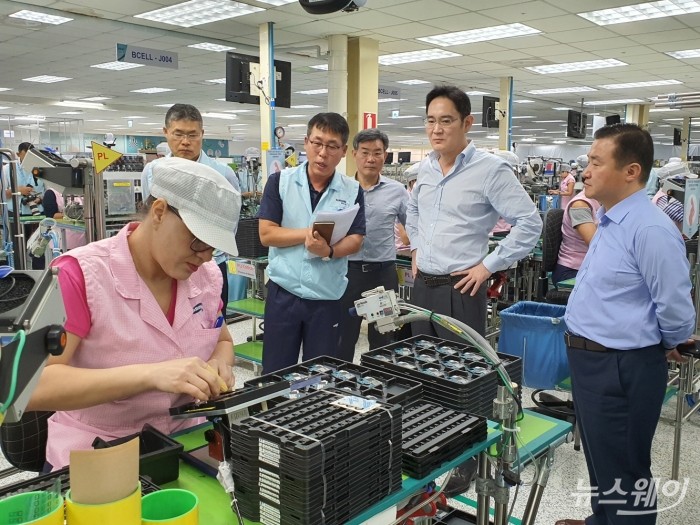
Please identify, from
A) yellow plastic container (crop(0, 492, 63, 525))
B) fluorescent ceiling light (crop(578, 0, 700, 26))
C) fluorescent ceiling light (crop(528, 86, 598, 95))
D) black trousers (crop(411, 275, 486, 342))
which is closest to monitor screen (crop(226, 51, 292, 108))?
fluorescent ceiling light (crop(578, 0, 700, 26))

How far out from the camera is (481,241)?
9.04ft

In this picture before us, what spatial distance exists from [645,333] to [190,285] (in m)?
1.61

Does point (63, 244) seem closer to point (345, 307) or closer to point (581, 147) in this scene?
point (345, 307)

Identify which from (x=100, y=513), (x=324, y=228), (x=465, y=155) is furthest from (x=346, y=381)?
(x=465, y=155)

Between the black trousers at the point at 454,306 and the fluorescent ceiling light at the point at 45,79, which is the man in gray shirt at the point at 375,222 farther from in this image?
the fluorescent ceiling light at the point at 45,79

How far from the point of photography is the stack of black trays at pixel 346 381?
1.48 meters

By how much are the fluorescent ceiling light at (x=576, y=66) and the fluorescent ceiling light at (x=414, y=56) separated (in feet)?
6.74

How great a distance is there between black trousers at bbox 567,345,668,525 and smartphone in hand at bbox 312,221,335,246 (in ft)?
3.77

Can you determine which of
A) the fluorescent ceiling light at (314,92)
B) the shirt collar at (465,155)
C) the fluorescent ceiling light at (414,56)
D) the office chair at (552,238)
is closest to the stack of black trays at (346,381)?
the shirt collar at (465,155)

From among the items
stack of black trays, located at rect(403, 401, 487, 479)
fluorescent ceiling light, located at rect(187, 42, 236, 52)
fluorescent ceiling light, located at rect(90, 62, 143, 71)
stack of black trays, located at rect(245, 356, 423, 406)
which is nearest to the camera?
stack of black trays, located at rect(403, 401, 487, 479)

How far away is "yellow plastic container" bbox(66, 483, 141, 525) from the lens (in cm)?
92

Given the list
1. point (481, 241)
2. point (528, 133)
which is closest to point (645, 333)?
point (481, 241)

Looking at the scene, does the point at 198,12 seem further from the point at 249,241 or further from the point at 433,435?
the point at 433,435

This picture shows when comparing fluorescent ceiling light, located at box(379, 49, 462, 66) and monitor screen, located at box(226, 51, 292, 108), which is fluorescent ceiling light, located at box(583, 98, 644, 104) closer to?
fluorescent ceiling light, located at box(379, 49, 462, 66)
